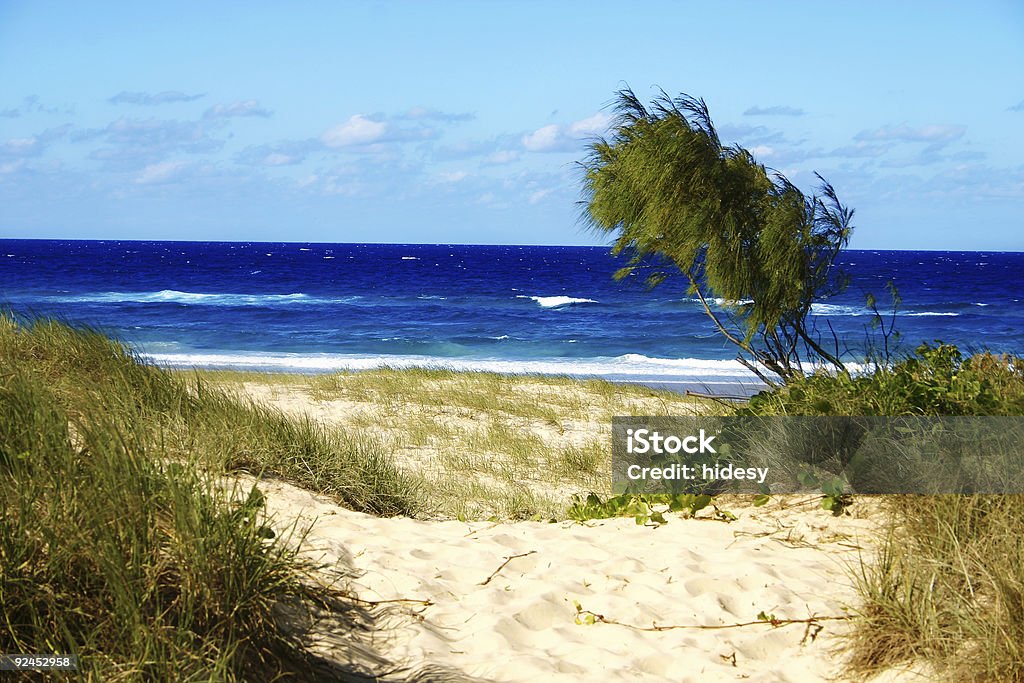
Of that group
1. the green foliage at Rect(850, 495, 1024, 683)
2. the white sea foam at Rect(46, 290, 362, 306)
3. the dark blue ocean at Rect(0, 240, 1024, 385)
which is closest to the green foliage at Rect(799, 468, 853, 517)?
the green foliage at Rect(850, 495, 1024, 683)

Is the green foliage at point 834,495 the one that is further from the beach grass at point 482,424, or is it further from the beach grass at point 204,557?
the beach grass at point 482,424

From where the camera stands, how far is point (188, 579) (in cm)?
298

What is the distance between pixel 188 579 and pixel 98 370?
4028 mm

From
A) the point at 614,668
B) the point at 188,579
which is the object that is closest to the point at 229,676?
the point at 188,579

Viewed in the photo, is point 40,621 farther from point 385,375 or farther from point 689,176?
point 385,375

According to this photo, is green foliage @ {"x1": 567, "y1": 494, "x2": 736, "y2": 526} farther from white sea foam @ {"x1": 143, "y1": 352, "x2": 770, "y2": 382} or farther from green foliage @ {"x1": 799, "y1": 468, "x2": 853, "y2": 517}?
white sea foam @ {"x1": 143, "y1": 352, "x2": 770, "y2": 382}

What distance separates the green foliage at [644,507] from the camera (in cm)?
558

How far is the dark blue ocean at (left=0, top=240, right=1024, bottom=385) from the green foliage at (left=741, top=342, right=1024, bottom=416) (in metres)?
5.71

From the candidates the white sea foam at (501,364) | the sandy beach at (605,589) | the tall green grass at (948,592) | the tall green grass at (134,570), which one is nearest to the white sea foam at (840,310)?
the white sea foam at (501,364)

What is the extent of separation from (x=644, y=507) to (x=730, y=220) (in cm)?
341

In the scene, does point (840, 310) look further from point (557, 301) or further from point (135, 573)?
point (135, 573)

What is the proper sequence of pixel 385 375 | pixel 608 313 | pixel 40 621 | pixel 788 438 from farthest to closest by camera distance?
pixel 608 313, pixel 385 375, pixel 788 438, pixel 40 621

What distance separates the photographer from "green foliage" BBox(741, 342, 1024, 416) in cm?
553
